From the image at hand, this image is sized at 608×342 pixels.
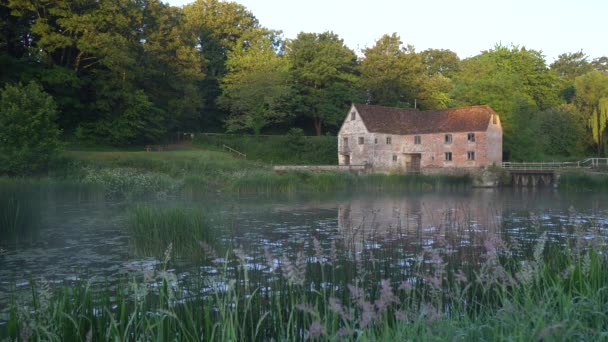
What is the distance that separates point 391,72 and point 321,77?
10.3 m

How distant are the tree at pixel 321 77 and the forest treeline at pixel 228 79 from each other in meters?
0.16

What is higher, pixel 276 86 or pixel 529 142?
pixel 276 86

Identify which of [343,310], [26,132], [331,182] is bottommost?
[343,310]

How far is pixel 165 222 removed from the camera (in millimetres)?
13953

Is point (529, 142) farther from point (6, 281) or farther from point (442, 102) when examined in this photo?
point (6, 281)

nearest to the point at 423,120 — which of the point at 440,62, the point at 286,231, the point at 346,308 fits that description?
the point at 440,62

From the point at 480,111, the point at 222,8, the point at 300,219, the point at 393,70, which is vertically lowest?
the point at 300,219

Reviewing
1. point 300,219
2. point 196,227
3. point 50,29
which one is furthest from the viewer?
point 50,29

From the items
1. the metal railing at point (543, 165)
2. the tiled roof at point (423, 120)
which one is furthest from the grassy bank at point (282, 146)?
the metal railing at point (543, 165)

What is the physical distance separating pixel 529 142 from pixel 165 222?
49904 mm

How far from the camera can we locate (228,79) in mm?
61469

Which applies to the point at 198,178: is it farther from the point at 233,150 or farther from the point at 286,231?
the point at 233,150

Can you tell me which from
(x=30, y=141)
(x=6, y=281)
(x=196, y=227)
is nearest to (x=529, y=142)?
(x=30, y=141)

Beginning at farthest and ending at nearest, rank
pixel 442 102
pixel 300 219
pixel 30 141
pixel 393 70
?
pixel 442 102, pixel 393 70, pixel 30 141, pixel 300 219
